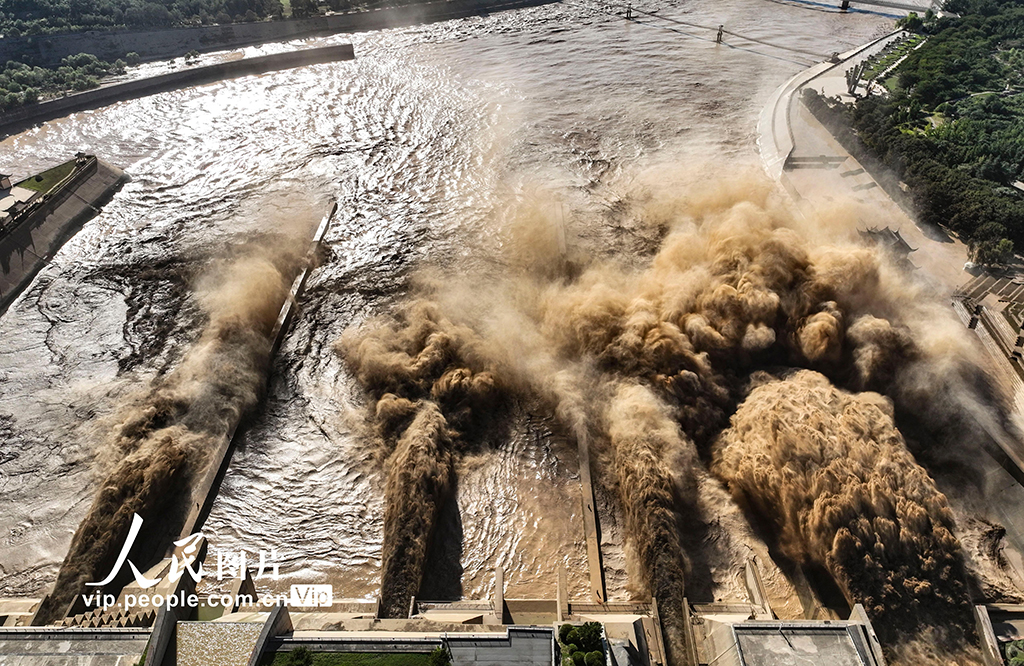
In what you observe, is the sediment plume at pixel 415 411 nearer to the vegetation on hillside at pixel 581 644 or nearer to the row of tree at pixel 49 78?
the vegetation on hillside at pixel 581 644

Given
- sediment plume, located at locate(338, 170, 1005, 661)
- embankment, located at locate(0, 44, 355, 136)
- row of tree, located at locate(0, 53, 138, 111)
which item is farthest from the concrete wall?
sediment plume, located at locate(338, 170, 1005, 661)

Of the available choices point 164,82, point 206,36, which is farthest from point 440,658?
point 206,36

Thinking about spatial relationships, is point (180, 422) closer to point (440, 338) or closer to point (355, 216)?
point (440, 338)

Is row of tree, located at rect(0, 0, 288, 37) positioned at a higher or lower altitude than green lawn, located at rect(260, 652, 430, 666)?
higher

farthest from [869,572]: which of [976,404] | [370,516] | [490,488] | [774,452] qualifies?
[370,516]

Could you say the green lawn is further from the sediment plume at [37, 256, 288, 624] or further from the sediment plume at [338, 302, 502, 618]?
the sediment plume at [37, 256, 288, 624]

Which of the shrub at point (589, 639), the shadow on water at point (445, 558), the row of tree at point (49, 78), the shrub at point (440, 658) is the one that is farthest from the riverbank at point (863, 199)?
the row of tree at point (49, 78)
